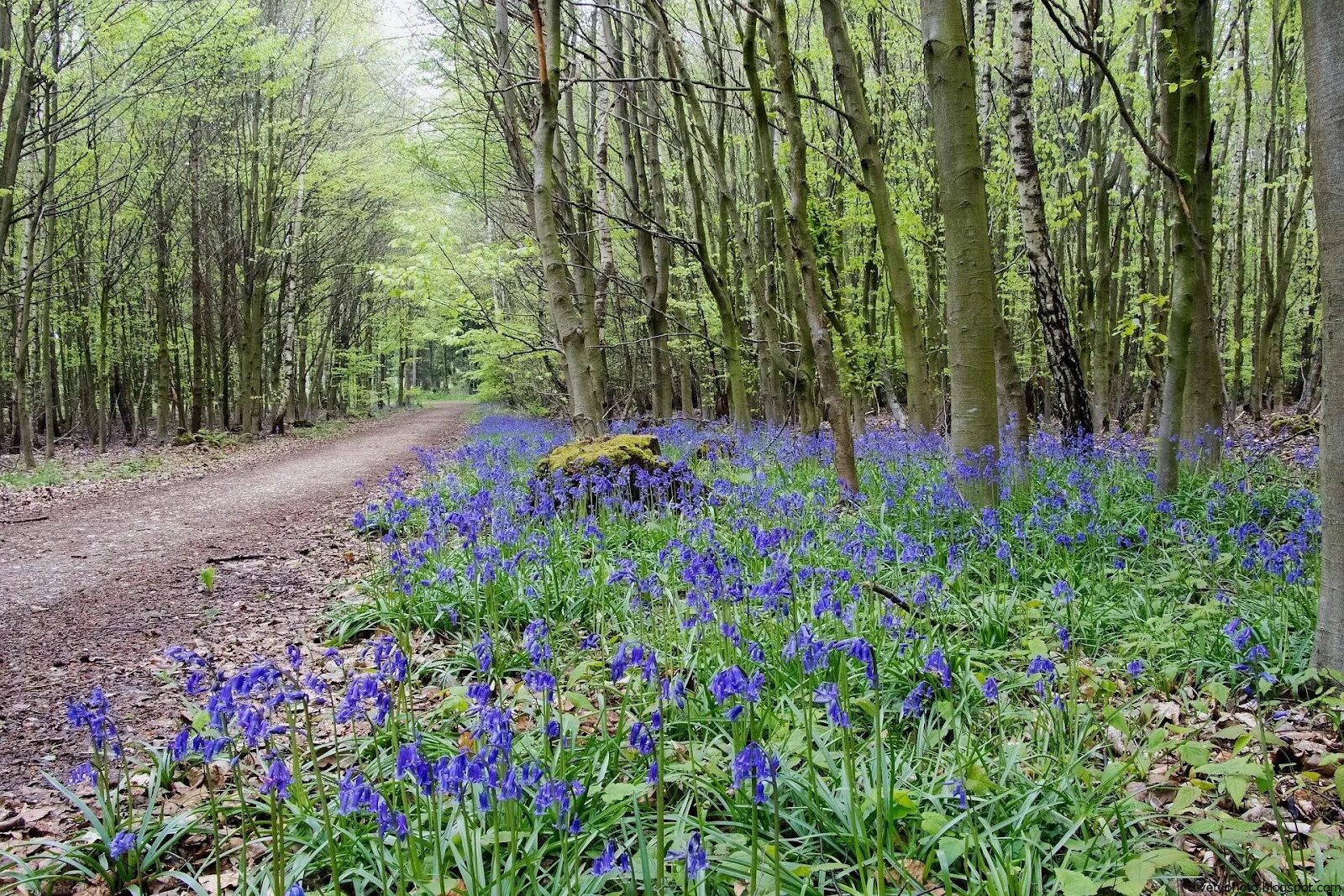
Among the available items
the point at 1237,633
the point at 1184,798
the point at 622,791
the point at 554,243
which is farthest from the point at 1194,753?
the point at 554,243

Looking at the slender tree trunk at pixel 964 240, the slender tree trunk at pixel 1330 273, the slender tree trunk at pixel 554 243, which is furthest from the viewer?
the slender tree trunk at pixel 554 243

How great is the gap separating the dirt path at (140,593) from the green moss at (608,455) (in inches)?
78.2

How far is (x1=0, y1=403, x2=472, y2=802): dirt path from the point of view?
11.5 feet

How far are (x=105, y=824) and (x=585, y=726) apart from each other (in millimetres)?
1564

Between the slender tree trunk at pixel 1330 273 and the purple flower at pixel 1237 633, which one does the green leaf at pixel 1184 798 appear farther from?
the slender tree trunk at pixel 1330 273

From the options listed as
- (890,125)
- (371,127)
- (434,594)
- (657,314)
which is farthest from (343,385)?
(434,594)

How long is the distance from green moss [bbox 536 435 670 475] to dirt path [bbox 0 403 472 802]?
199 cm

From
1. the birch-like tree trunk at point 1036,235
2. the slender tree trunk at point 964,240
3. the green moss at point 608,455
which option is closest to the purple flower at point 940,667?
the slender tree trunk at point 964,240

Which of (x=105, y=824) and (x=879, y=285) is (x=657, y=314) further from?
(x=105, y=824)

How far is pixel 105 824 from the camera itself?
2.34m

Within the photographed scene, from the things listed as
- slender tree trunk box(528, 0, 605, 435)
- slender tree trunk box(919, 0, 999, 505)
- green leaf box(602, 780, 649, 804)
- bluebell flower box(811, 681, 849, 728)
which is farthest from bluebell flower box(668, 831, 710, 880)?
slender tree trunk box(528, 0, 605, 435)

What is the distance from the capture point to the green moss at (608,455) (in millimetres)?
6809

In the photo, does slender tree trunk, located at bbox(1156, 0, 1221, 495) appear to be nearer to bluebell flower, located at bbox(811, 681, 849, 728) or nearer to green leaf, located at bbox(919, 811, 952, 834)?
green leaf, located at bbox(919, 811, 952, 834)

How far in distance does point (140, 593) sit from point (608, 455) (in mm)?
3717
